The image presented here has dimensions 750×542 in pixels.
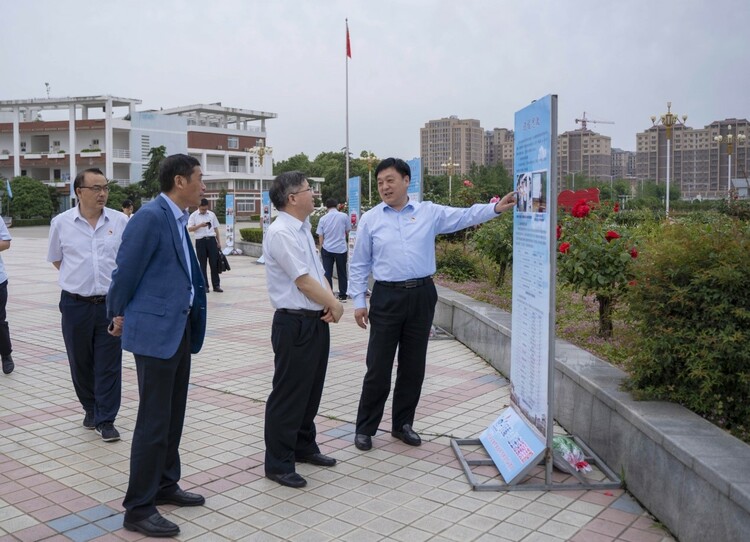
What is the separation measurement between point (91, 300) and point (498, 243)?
584 centimetres

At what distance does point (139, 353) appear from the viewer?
11.2 ft

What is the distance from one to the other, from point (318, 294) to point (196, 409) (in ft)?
7.39

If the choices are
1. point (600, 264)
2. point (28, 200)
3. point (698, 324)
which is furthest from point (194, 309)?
point (28, 200)

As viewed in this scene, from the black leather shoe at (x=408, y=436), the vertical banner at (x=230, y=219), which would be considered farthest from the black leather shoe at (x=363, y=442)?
the vertical banner at (x=230, y=219)

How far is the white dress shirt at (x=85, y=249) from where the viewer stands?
16.2ft

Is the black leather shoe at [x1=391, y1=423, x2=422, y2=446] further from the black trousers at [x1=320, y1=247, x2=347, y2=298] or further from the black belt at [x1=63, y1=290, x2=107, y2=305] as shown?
the black trousers at [x1=320, y1=247, x2=347, y2=298]

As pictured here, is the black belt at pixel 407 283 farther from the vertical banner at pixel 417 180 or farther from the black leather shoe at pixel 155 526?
the vertical banner at pixel 417 180

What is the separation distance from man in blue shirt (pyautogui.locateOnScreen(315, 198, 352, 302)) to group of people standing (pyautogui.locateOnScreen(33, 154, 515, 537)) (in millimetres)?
6963

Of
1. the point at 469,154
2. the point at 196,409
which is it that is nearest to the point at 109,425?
the point at 196,409

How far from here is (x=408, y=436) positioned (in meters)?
4.76

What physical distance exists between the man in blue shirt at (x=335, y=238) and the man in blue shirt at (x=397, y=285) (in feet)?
24.0

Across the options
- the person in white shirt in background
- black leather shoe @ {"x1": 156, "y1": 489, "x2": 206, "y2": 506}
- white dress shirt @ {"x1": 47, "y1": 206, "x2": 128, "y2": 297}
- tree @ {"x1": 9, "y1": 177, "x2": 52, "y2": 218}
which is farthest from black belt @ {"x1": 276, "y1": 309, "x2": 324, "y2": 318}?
tree @ {"x1": 9, "y1": 177, "x2": 52, "y2": 218}

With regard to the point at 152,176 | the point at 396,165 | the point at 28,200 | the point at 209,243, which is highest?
the point at 152,176

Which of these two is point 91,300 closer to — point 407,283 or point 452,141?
point 407,283
